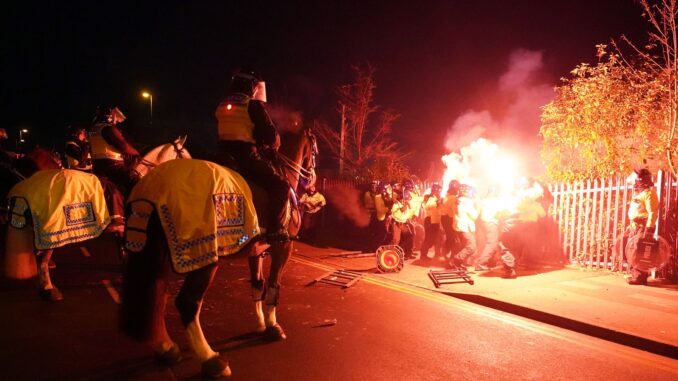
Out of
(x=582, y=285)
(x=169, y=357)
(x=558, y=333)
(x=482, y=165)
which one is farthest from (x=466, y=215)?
(x=169, y=357)

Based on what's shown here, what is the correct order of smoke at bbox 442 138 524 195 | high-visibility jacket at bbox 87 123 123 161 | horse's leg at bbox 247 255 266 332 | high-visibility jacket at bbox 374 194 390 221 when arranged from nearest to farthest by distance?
horse's leg at bbox 247 255 266 332 → high-visibility jacket at bbox 87 123 123 161 → high-visibility jacket at bbox 374 194 390 221 → smoke at bbox 442 138 524 195

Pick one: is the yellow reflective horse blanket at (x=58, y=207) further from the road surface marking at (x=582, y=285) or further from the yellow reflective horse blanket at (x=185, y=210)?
the road surface marking at (x=582, y=285)

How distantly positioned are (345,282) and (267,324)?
3189mm

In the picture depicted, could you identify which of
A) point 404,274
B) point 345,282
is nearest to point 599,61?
point 404,274

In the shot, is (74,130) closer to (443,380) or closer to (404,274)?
(404,274)

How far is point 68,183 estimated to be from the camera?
217 inches

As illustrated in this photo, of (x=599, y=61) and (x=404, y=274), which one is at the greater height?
(x=599, y=61)

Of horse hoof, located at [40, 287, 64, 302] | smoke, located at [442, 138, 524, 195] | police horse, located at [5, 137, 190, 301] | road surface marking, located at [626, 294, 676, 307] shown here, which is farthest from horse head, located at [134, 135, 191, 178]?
smoke, located at [442, 138, 524, 195]

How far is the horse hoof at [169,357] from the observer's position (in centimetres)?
381

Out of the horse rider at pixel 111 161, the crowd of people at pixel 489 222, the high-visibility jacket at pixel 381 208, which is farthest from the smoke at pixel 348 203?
the horse rider at pixel 111 161

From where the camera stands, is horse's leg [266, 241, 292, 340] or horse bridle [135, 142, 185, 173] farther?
horse bridle [135, 142, 185, 173]

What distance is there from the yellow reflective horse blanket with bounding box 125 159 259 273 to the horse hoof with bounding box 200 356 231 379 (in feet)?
2.58

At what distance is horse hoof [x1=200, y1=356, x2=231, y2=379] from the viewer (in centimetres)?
353

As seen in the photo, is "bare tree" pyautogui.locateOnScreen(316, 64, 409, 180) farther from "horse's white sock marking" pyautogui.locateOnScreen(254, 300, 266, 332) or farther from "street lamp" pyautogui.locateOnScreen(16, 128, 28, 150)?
"street lamp" pyautogui.locateOnScreen(16, 128, 28, 150)
